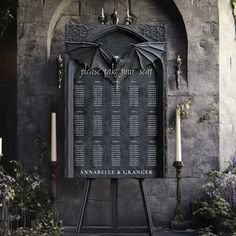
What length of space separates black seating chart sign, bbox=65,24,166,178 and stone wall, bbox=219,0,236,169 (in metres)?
1.00

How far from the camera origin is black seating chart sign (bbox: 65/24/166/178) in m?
5.71

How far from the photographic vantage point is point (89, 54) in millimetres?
5715

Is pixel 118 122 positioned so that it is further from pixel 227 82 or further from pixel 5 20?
pixel 5 20

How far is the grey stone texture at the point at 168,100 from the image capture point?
20.6 feet

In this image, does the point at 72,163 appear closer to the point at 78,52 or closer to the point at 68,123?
the point at 68,123

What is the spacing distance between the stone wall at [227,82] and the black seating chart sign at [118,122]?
3.30 ft

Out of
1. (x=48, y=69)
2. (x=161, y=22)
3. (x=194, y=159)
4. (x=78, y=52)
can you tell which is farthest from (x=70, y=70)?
(x=194, y=159)

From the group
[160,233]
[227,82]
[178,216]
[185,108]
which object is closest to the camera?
[160,233]

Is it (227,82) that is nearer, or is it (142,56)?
(142,56)

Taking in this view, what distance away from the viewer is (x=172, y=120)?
6301 millimetres

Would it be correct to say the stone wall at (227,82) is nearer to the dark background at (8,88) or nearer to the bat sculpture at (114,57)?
the bat sculpture at (114,57)

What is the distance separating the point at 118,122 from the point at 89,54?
725 millimetres

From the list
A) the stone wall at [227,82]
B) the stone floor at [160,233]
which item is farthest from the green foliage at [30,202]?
the stone wall at [227,82]

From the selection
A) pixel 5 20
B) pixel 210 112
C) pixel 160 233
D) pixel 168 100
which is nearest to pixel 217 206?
pixel 160 233
